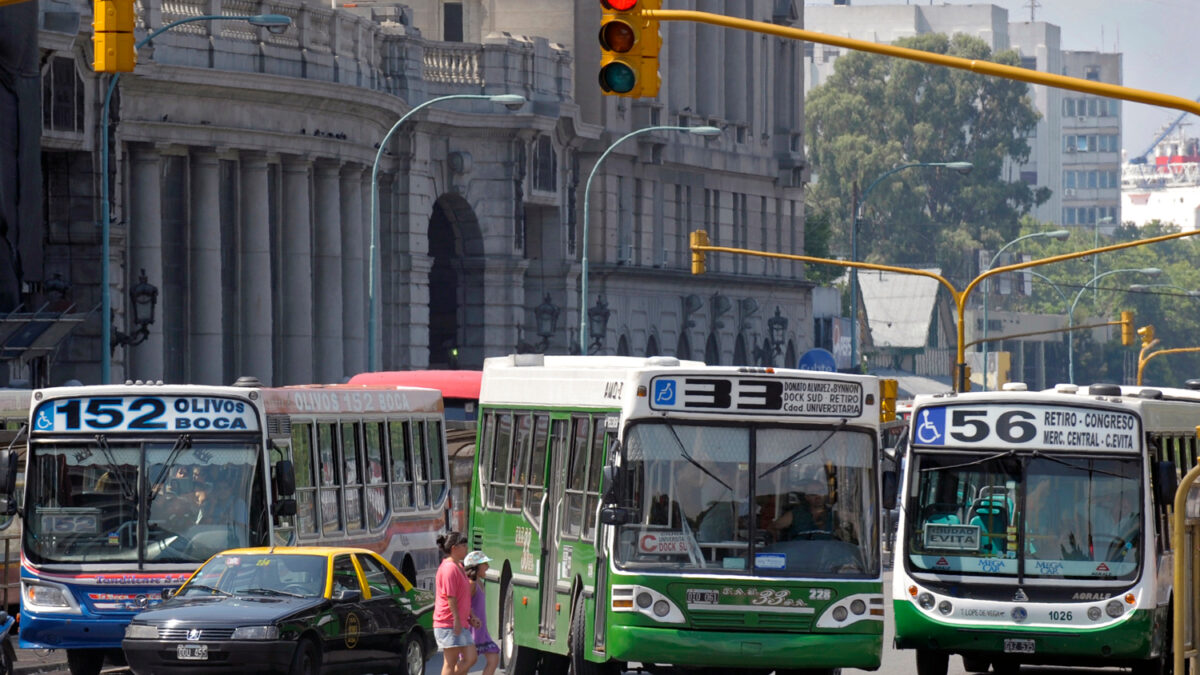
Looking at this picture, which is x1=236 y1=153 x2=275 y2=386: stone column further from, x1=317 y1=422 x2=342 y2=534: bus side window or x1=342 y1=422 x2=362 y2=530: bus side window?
x1=317 y1=422 x2=342 y2=534: bus side window

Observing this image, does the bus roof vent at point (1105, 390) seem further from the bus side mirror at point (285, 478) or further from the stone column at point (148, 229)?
the stone column at point (148, 229)

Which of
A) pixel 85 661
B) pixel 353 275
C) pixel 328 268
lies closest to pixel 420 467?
pixel 85 661

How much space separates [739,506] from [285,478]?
5071 mm

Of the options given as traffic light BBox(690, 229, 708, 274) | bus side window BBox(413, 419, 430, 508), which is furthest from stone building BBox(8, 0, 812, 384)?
bus side window BBox(413, 419, 430, 508)

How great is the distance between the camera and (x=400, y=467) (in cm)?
2731

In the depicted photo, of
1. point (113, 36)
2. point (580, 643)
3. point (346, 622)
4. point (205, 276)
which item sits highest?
point (113, 36)

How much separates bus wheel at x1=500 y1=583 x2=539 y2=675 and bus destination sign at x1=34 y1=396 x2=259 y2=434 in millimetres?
2907

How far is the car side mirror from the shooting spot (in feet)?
60.9

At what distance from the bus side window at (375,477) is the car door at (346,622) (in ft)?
20.5

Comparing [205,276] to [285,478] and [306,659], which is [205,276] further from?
[306,659]

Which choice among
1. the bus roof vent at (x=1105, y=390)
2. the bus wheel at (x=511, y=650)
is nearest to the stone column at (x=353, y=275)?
the bus wheel at (x=511, y=650)

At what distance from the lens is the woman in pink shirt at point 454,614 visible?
1809cm

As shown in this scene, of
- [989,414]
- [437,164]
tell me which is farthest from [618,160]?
[989,414]

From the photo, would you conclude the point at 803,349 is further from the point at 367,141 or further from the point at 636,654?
the point at 636,654
